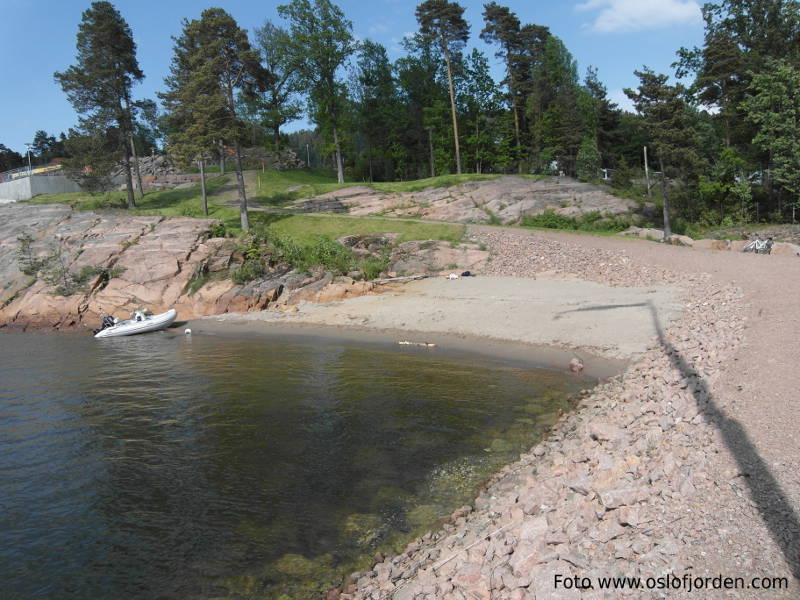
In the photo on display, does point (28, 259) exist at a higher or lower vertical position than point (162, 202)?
lower

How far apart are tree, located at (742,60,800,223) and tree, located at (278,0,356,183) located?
3289 centimetres

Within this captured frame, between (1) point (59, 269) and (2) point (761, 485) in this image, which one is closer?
(2) point (761, 485)

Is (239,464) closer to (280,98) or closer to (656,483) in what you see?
(656,483)

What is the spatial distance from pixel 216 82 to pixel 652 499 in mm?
35306

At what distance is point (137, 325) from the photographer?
2580 centimetres

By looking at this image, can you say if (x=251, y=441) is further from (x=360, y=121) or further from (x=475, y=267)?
(x=360, y=121)

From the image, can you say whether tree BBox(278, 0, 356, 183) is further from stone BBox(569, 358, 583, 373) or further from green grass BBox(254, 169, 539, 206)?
stone BBox(569, 358, 583, 373)

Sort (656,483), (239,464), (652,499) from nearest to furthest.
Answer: (652,499) → (656,483) → (239,464)

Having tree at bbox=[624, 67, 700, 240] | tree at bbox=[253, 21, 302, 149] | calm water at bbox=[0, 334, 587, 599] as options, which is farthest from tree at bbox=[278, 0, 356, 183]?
calm water at bbox=[0, 334, 587, 599]

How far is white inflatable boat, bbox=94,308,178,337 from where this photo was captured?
1006 inches

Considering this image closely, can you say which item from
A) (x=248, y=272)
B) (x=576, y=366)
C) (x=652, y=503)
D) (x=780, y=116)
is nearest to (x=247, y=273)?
(x=248, y=272)

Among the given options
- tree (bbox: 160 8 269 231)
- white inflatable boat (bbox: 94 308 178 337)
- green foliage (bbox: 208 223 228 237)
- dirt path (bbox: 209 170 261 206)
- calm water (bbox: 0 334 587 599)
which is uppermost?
tree (bbox: 160 8 269 231)

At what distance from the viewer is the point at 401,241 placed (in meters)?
32.7

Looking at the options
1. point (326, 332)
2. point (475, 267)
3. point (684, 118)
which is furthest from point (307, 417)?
point (684, 118)
